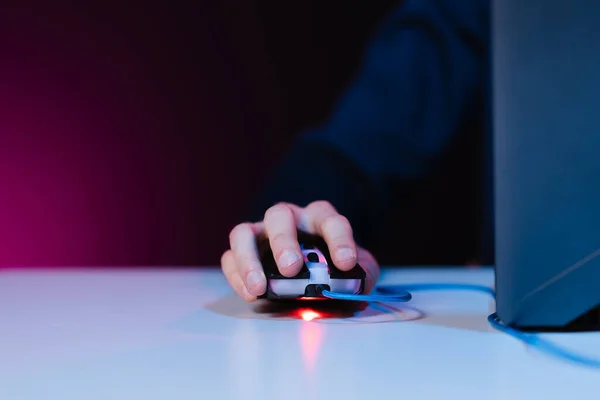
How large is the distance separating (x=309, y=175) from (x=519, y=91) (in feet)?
3.77

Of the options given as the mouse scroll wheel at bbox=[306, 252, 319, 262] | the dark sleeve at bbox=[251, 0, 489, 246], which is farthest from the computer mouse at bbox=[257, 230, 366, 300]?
the dark sleeve at bbox=[251, 0, 489, 246]

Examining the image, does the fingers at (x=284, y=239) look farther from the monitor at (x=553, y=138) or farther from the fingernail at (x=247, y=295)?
the monitor at (x=553, y=138)

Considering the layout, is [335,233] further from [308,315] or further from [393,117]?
[393,117]

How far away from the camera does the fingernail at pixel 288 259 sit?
1.68 ft

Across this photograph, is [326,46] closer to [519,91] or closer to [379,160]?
[379,160]

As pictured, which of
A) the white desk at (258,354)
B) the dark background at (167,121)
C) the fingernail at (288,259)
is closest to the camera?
the white desk at (258,354)

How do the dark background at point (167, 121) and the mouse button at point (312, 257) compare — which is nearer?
the mouse button at point (312, 257)

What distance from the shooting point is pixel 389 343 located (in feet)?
1.47

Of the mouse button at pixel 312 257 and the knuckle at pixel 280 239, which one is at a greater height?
the knuckle at pixel 280 239

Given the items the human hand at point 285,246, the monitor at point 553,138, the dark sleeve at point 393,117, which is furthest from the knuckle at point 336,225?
the dark sleeve at point 393,117

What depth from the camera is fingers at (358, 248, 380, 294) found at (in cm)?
59

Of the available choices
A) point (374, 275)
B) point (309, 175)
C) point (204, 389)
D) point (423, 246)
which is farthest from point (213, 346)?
point (423, 246)

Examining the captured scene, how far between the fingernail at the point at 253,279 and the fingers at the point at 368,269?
4.5 inches

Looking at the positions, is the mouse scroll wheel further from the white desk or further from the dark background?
the dark background
